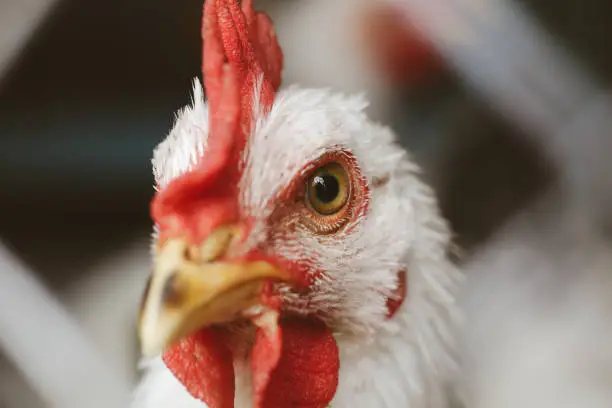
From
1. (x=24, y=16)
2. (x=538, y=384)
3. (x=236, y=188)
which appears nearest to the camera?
(x=236, y=188)

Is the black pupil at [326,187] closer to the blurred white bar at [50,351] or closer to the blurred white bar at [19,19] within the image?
the blurred white bar at [50,351]

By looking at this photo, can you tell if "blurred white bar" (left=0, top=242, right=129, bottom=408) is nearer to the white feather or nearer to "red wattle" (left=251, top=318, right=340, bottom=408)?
the white feather

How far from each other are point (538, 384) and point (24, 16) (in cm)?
135

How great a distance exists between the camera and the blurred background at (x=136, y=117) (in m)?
1.40

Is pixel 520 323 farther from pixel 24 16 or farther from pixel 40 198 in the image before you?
pixel 24 16

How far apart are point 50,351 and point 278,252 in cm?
98

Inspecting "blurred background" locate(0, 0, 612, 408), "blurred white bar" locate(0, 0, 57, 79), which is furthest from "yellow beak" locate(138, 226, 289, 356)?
"blurred white bar" locate(0, 0, 57, 79)

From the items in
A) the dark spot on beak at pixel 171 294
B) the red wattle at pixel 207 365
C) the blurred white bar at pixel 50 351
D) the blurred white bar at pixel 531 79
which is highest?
the blurred white bar at pixel 531 79

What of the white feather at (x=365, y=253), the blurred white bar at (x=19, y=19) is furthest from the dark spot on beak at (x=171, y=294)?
the blurred white bar at (x=19, y=19)

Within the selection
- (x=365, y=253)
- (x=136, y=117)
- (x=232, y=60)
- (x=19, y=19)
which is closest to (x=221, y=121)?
(x=232, y=60)

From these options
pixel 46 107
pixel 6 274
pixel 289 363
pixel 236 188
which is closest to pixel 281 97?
pixel 236 188

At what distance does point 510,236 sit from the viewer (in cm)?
152

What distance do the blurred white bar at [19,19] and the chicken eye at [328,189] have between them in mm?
1018

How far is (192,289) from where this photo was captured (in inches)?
22.7
